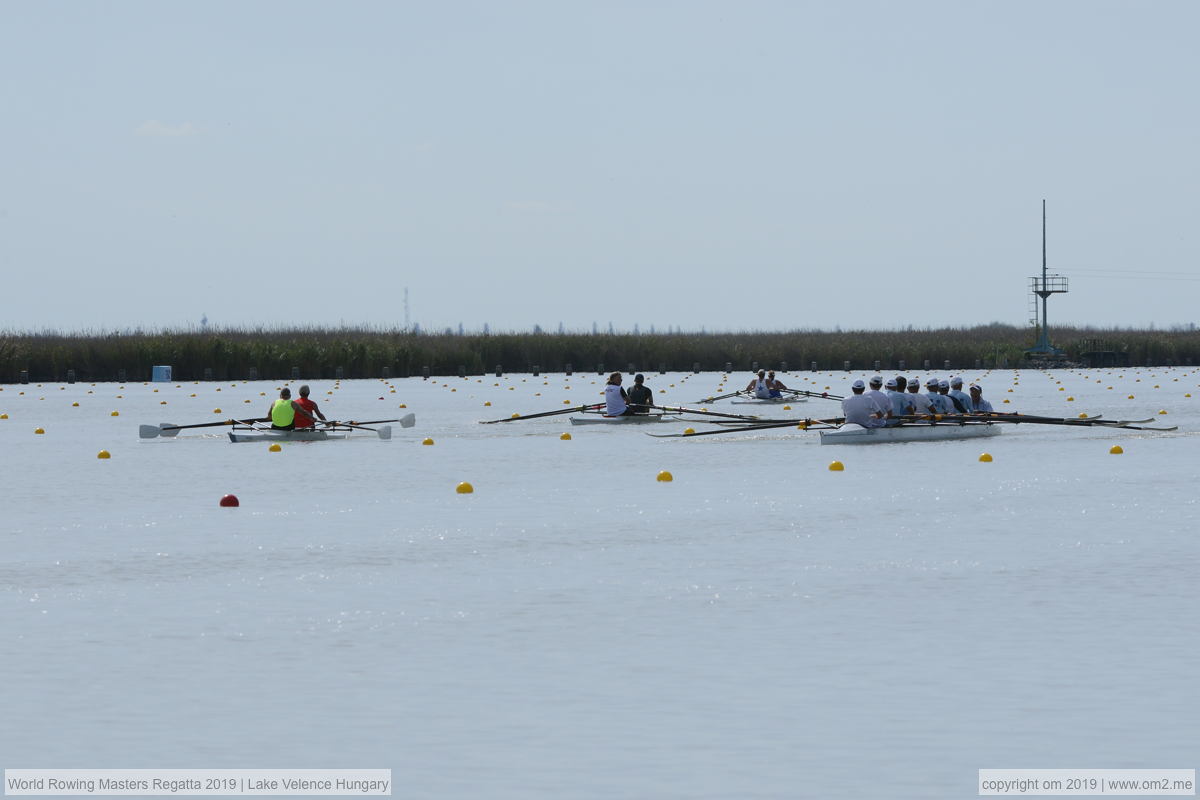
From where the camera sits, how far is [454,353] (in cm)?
7812

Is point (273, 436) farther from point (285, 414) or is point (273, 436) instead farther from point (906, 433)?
point (906, 433)

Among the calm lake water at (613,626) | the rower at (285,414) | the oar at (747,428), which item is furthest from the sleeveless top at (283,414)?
the calm lake water at (613,626)

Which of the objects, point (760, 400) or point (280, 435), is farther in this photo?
point (760, 400)

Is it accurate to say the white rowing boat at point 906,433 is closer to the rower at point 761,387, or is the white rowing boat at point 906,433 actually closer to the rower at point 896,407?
the rower at point 896,407

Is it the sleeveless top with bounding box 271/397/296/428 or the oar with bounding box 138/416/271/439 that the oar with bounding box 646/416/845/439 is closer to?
the sleeveless top with bounding box 271/397/296/428

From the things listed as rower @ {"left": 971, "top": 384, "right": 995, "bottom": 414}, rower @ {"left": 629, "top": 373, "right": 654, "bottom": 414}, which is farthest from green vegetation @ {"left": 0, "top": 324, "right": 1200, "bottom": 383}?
rower @ {"left": 971, "top": 384, "right": 995, "bottom": 414}

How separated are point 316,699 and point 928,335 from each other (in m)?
98.3

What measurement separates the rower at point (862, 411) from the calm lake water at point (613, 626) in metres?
4.73

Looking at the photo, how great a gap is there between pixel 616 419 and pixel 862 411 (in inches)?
309

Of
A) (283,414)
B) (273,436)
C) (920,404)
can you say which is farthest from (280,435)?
(920,404)

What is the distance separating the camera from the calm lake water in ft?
26.4

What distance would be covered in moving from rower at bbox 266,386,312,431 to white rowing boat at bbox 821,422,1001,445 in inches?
368

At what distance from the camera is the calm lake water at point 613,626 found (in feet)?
26.4

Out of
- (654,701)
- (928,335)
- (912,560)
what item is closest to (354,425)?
(912,560)
